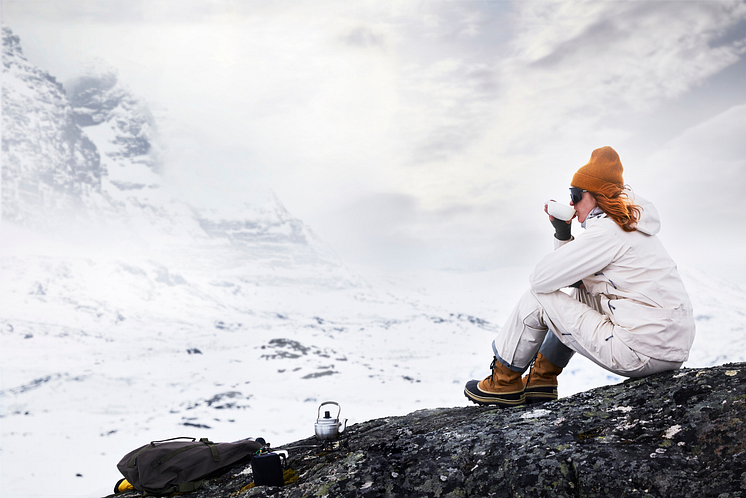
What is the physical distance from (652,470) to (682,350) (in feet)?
3.29

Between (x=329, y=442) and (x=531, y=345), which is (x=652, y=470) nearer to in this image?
(x=531, y=345)

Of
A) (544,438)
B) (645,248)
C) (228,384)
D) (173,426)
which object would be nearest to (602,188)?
(645,248)

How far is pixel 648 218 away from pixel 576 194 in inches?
17.6

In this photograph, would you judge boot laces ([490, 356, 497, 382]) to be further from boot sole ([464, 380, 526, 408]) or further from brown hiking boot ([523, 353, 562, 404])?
brown hiking boot ([523, 353, 562, 404])

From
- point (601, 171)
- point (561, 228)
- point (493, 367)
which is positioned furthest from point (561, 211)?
point (493, 367)

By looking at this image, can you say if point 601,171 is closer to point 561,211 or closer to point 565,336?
point 561,211

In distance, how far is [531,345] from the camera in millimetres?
3215

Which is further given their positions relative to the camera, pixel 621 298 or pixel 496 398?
pixel 496 398

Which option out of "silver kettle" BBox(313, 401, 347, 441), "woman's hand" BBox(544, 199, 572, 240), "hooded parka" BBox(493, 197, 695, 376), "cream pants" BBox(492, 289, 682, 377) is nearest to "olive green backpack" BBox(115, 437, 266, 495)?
"silver kettle" BBox(313, 401, 347, 441)

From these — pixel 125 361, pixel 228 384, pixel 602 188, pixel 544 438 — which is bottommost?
pixel 544 438

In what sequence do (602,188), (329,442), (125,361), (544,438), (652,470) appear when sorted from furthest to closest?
(125,361) → (329,442) → (602,188) → (544,438) → (652,470)

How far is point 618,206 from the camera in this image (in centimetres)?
290

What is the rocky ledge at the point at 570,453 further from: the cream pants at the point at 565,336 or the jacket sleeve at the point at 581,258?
the jacket sleeve at the point at 581,258

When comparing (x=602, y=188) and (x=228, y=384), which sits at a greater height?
(x=228, y=384)
